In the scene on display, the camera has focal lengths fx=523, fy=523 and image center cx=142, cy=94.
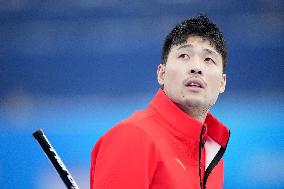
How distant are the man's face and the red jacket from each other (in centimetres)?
6

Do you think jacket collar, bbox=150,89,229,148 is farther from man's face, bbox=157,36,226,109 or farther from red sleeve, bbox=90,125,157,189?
red sleeve, bbox=90,125,157,189

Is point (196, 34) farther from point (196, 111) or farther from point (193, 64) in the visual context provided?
point (196, 111)

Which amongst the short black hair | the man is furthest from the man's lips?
the short black hair

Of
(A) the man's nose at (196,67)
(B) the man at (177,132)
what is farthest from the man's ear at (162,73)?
(A) the man's nose at (196,67)

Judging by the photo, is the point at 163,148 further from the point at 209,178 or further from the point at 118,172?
the point at 209,178

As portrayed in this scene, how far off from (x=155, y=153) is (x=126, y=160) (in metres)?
0.08

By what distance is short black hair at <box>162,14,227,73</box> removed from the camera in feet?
4.90

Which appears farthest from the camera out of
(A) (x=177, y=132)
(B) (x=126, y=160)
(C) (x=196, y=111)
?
(C) (x=196, y=111)

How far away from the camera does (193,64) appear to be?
141cm

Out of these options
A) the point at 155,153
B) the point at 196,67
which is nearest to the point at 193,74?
the point at 196,67

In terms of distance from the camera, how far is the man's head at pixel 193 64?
1.40 meters

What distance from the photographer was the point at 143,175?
1.13 metres

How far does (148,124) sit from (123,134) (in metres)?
0.11

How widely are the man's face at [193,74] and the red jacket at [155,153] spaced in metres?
0.06
